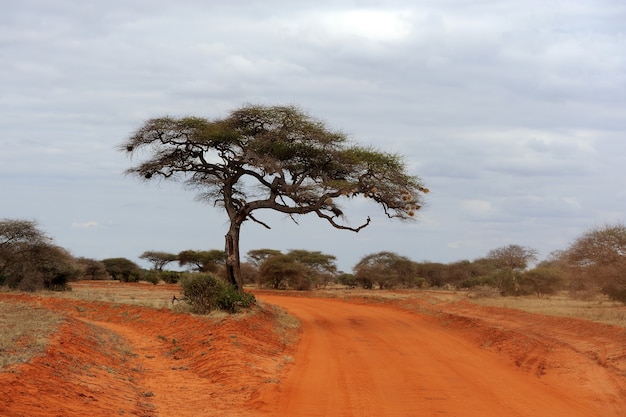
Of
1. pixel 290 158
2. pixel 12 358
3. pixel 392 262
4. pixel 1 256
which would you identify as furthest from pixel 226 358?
pixel 392 262

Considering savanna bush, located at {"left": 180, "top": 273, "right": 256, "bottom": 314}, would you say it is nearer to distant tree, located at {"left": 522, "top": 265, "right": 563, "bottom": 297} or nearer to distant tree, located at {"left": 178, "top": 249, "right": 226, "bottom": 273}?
distant tree, located at {"left": 522, "top": 265, "right": 563, "bottom": 297}

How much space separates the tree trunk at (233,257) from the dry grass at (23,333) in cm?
704

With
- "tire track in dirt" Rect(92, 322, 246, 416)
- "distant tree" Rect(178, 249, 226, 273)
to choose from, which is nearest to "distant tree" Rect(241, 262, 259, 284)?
"distant tree" Rect(178, 249, 226, 273)

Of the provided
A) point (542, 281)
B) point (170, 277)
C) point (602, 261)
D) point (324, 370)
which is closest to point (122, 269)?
point (170, 277)

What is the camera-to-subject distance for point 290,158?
79.9 feet

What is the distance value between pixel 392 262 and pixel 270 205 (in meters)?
27.7

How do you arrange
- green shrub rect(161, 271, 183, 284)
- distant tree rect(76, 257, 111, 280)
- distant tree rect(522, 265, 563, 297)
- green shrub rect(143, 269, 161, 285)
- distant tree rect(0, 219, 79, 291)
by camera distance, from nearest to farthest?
distant tree rect(0, 219, 79, 291) < distant tree rect(522, 265, 563, 297) < green shrub rect(143, 269, 161, 285) < green shrub rect(161, 271, 183, 284) < distant tree rect(76, 257, 111, 280)

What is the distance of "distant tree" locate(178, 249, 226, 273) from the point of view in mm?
59969

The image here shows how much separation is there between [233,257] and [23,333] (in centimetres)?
1115

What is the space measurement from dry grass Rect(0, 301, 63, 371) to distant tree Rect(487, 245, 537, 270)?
45.4 metres

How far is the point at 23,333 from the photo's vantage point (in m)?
14.0

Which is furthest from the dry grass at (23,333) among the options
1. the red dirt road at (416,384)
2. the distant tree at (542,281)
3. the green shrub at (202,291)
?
the distant tree at (542,281)

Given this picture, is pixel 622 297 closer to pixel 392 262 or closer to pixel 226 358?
pixel 226 358

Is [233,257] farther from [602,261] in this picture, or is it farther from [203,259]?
[203,259]
